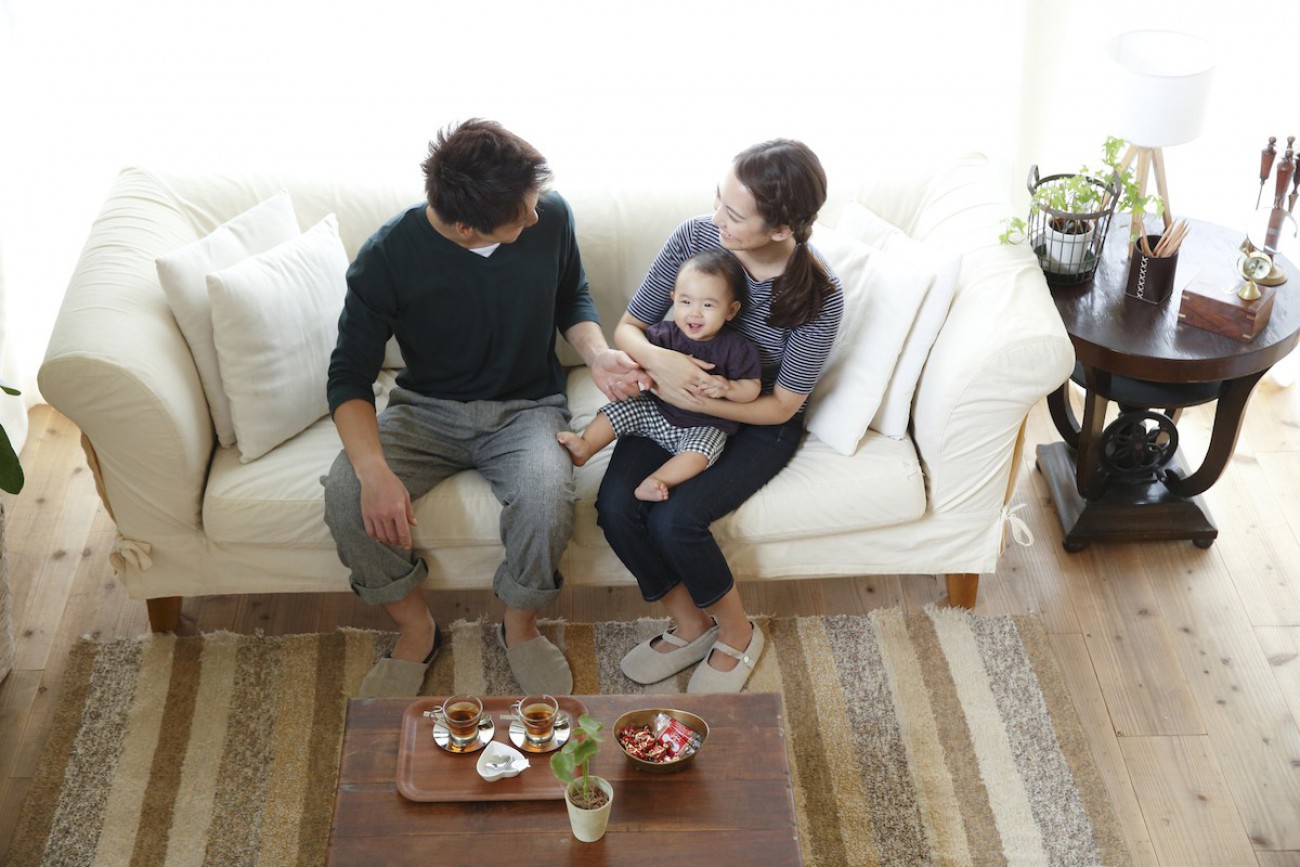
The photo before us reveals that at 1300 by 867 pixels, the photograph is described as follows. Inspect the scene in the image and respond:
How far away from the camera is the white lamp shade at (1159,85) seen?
2.43 metres

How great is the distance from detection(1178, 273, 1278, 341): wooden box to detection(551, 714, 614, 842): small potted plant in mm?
1517

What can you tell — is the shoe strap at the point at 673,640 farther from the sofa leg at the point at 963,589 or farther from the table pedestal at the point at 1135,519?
the table pedestal at the point at 1135,519

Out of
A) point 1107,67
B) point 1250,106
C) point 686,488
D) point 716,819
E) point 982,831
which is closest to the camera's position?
point 716,819

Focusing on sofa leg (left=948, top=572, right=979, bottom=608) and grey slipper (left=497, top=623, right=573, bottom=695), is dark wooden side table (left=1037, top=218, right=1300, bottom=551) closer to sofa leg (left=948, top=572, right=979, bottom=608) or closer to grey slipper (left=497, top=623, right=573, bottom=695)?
sofa leg (left=948, top=572, right=979, bottom=608)

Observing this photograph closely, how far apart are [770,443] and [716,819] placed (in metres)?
0.83

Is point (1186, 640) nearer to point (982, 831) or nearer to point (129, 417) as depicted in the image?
point (982, 831)

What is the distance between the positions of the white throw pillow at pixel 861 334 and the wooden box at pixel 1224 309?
1.85 feet

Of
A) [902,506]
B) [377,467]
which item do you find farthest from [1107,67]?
[377,467]

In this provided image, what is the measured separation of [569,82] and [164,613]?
1522 mm

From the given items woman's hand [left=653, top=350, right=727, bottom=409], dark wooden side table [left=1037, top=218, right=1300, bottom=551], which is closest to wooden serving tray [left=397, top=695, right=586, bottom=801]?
woman's hand [left=653, top=350, right=727, bottom=409]

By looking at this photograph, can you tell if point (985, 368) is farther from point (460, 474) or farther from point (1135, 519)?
point (460, 474)

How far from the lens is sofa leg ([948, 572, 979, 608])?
2.63 meters

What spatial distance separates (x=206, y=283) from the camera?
2.37 metres

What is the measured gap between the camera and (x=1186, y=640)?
2609mm
